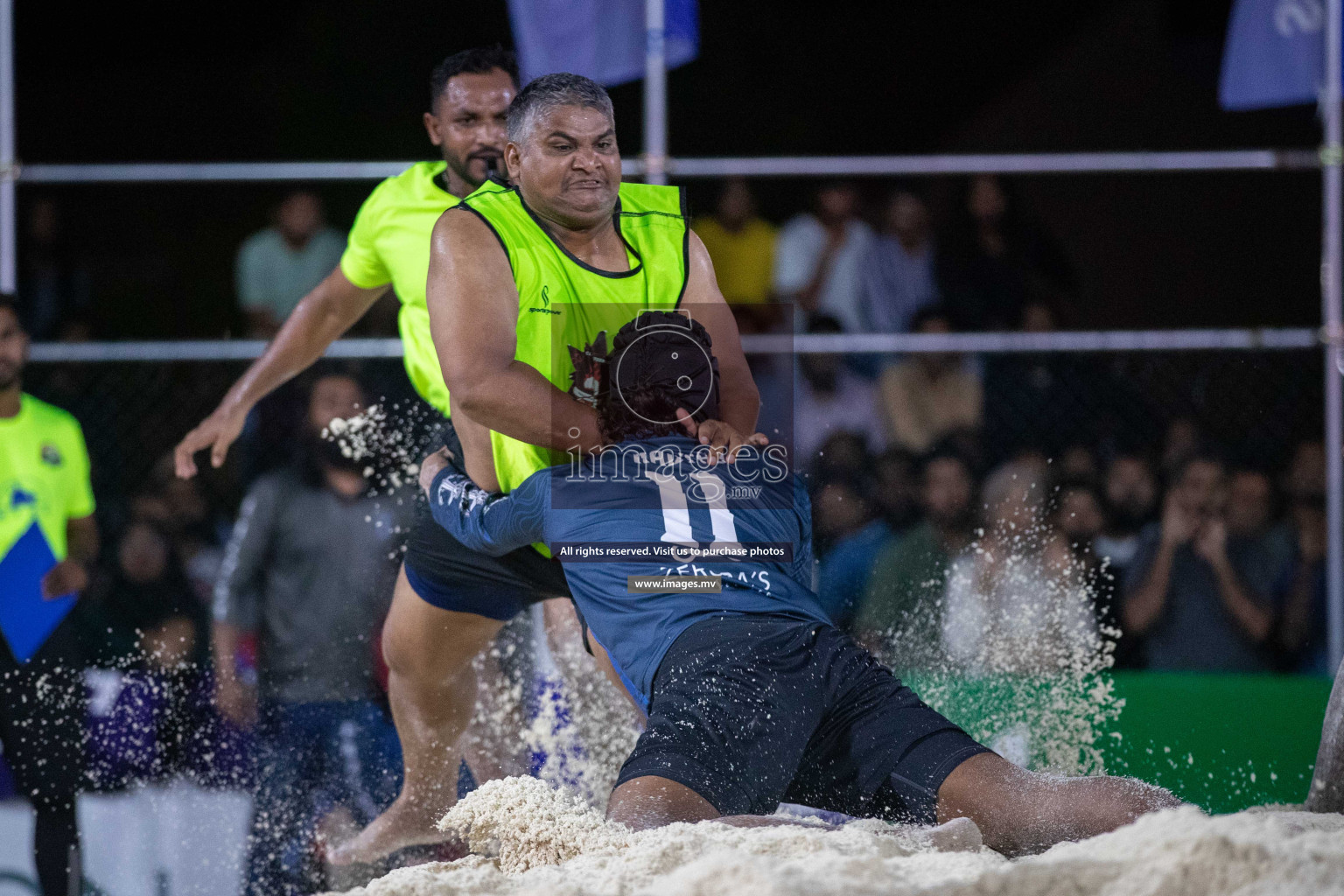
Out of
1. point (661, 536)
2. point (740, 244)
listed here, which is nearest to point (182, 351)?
point (740, 244)

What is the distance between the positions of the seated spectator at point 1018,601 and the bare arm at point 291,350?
5.77 ft

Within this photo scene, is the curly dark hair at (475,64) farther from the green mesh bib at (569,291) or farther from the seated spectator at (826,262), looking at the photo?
the seated spectator at (826,262)

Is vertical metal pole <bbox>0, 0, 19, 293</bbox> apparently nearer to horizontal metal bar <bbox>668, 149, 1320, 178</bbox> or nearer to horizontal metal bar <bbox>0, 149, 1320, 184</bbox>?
horizontal metal bar <bbox>0, 149, 1320, 184</bbox>

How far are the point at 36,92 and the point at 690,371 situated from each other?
310 inches

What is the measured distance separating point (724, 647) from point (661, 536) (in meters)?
0.26

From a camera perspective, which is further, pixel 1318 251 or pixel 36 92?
pixel 36 92

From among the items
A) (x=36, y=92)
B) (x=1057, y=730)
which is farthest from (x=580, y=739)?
(x=36, y=92)

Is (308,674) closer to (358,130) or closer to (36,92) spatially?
(358,130)

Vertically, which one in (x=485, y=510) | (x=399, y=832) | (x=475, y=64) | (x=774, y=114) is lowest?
(x=399, y=832)

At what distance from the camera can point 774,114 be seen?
7.57m

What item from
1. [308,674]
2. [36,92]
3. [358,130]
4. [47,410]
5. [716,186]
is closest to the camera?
[308,674]

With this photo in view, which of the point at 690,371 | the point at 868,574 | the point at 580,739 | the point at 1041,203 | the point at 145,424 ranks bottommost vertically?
the point at 580,739

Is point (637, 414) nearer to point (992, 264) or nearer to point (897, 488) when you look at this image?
point (897, 488)

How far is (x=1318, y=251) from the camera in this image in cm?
696
